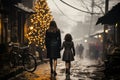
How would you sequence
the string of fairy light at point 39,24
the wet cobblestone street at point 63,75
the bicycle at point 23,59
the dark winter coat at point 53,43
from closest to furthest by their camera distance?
the wet cobblestone street at point 63,75
the dark winter coat at point 53,43
the bicycle at point 23,59
the string of fairy light at point 39,24

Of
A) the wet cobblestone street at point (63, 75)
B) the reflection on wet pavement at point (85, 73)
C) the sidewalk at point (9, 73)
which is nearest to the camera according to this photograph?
the sidewalk at point (9, 73)

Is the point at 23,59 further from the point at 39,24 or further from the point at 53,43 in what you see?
the point at 39,24

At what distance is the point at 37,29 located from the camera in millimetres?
25422

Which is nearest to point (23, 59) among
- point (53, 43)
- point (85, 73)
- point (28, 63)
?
point (28, 63)

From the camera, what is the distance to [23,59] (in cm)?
1391

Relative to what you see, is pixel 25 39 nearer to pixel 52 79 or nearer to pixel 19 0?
pixel 19 0

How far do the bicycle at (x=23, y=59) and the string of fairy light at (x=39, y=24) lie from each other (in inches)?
403

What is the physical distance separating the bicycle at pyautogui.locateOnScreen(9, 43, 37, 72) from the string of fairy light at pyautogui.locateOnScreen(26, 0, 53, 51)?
403 inches

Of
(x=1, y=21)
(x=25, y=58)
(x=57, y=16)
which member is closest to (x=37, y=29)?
(x=1, y=21)

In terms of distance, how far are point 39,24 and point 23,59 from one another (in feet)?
38.9

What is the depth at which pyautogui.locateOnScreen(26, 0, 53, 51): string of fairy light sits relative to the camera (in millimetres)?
25048

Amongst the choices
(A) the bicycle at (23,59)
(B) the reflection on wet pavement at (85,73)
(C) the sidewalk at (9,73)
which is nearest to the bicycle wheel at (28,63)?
(A) the bicycle at (23,59)

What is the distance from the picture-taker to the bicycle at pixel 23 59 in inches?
543

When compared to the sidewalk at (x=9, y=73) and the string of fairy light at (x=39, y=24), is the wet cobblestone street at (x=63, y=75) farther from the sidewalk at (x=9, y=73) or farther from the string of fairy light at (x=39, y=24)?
the string of fairy light at (x=39, y=24)
